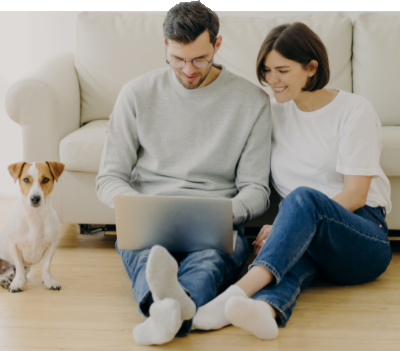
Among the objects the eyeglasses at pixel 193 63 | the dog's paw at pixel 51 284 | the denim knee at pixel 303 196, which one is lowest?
the dog's paw at pixel 51 284

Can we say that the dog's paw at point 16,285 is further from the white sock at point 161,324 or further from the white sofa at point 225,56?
the white sofa at point 225,56

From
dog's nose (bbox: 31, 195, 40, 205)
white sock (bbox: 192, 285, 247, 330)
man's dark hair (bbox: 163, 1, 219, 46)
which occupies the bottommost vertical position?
white sock (bbox: 192, 285, 247, 330)

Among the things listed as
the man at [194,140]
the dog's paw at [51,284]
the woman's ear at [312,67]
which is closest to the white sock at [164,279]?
the man at [194,140]

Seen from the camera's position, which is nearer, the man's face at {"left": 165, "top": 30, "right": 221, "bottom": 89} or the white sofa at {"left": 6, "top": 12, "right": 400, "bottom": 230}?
the man's face at {"left": 165, "top": 30, "right": 221, "bottom": 89}

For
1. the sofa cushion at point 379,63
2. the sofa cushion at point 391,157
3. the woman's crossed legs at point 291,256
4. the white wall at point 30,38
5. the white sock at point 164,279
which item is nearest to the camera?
the white sock at point 164,279

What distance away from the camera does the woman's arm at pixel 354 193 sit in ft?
4.93

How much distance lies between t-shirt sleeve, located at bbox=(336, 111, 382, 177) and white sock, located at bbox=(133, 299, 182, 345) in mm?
722

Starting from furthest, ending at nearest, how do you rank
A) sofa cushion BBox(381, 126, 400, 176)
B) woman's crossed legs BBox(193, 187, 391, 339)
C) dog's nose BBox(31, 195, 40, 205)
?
sofa cushion BBox(381, 126, 400, 176), dog's nose BBox(31, 195, 40, 205), woman's crossed legs BBox(193, 187, 391, 339)

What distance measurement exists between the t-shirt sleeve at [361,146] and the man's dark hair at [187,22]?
1.87 feet

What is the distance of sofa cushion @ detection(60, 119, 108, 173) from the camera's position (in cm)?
199

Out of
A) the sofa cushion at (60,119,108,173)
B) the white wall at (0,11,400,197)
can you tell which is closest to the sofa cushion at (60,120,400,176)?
the sofa cushion at (60,119,108,173)

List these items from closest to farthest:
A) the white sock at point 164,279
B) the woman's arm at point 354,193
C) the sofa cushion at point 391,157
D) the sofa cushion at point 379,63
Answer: the white sock at point 164,279, the woman's arm at point 354,193, the sofa cushion at point 391,157, the sofa cushion at point 379,63

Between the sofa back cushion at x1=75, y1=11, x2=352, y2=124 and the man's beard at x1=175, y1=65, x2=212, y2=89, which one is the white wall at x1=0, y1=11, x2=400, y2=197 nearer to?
the sofa back cushion at x1=75, y1=11, x2=352, y2=124

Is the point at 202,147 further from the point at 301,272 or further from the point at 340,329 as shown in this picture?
the point at 340,329
